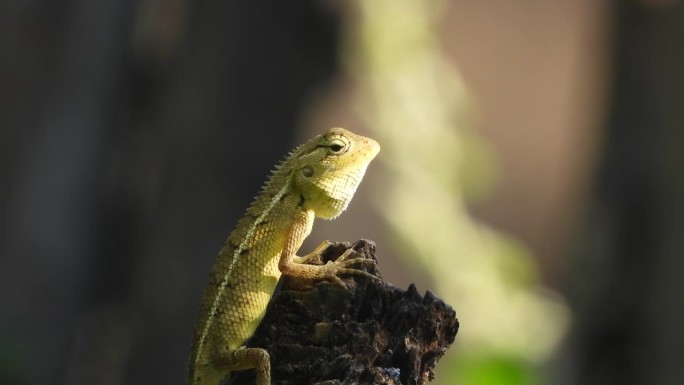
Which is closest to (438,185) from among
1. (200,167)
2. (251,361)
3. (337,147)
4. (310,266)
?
(200,167)

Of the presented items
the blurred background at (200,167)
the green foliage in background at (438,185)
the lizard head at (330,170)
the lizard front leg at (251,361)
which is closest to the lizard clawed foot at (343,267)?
the lizard front leg at (251,361)

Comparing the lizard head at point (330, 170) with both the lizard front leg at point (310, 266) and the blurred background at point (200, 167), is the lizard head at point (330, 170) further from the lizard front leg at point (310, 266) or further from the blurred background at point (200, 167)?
the blurred background at point (200, 167)

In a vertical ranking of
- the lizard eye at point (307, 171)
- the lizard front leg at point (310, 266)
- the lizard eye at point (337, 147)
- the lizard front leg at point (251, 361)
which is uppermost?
the lizard eye at point (337, 147)

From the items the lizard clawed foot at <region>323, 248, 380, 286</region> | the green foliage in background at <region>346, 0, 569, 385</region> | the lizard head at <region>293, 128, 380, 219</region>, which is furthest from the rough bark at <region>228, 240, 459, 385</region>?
the green foliage in background at <region>346, 0, 569, 385</region>

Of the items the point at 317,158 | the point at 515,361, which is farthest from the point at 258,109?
the point at 317,158

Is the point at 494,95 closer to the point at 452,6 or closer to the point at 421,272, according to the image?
the point at 452,6

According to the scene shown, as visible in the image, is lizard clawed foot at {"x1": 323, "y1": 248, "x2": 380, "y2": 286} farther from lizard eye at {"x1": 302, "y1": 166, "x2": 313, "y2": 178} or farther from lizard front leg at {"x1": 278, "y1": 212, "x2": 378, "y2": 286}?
lizard eye at {"x1": 302, "y1": 166, "x2": 313, "y2": 178}
